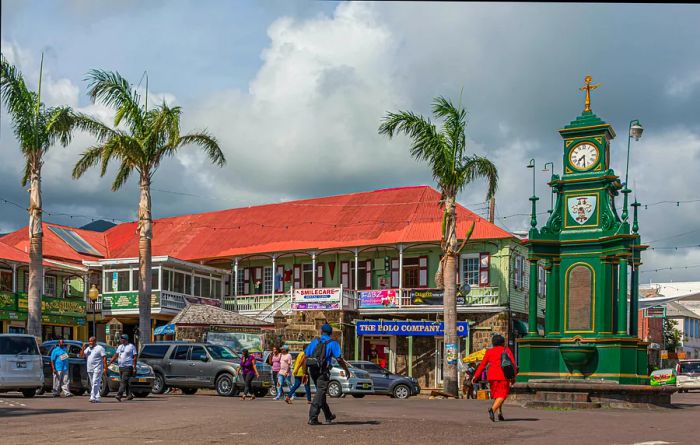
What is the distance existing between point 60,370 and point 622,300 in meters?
15.4

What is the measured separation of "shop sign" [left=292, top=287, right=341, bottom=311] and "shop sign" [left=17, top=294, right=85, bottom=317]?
11.1 metres

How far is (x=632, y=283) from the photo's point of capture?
2783cm

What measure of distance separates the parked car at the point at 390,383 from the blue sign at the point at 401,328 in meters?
10.7

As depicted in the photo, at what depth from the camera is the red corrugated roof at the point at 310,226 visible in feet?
149

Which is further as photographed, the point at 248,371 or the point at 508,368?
the point at 248,371

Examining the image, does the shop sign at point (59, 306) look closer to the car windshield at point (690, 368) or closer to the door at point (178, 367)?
the door at point (178, 367)

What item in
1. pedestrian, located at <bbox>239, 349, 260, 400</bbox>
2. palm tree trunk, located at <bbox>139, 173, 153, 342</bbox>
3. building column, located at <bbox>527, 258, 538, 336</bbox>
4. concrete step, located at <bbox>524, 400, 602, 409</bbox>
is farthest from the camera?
palm tree trunk, located at <bbox>139, 173, 153, 342</bbox>

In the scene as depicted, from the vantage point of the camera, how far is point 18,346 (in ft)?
75.9

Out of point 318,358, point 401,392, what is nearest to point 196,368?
point 401,392

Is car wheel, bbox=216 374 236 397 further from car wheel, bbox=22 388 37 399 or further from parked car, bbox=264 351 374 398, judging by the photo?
car wheel, bbox=22 388 37 399

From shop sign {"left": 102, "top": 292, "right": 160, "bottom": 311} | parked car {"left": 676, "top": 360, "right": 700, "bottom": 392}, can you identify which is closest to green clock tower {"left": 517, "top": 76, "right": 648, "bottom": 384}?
parked car {"left": 676, "top": 360, "right": 700, "bottom": 392}

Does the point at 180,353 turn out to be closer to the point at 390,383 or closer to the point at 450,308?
the point at 390,383

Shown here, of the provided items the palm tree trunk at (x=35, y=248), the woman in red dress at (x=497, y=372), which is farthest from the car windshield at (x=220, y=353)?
the woman in red dress at (x=497, y=372)

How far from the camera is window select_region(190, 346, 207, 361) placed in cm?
2866
